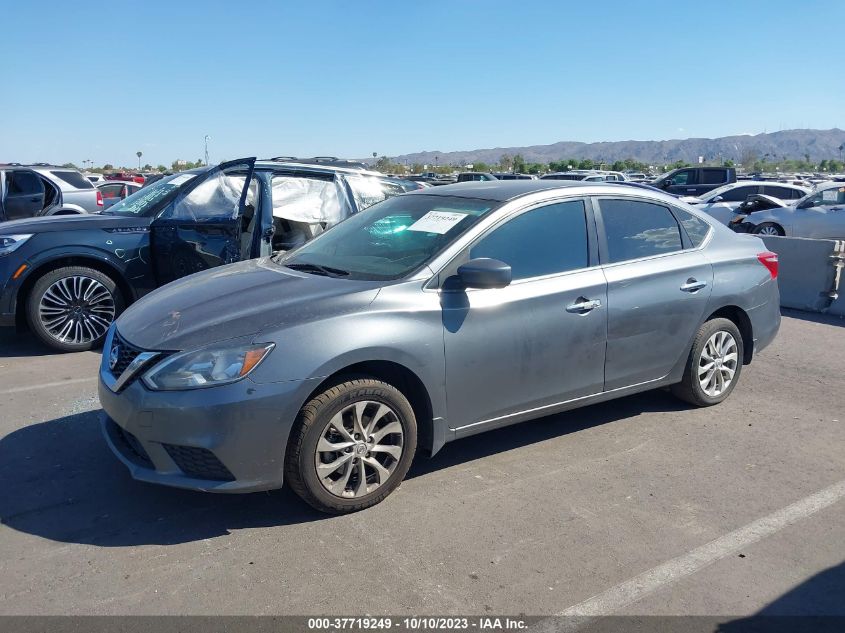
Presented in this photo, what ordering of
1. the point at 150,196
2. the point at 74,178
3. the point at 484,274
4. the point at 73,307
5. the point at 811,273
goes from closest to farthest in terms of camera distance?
the point at 484,274 < the point at 73,307 < the point at 150,196 < the point at 811,273 < the point at 74,178

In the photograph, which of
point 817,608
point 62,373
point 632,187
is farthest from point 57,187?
point 817,608

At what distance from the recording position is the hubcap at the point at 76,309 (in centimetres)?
705

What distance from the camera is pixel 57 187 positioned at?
14117mm

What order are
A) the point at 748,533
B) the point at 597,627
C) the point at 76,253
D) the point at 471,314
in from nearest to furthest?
the point at 597,627, the point at 748,533, the point at 471,314, the point at 76,253

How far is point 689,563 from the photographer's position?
11.8 feet

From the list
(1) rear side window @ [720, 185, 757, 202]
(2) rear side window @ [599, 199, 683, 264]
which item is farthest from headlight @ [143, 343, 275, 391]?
(1) rear side window @ [720, 185, 757, 202]

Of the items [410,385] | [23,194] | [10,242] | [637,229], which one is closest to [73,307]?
[10,242]

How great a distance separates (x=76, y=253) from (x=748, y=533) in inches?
243

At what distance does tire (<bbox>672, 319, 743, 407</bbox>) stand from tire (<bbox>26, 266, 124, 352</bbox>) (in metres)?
5.26

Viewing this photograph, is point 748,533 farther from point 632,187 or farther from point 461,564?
point 632,187

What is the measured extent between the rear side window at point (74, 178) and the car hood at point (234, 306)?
38.4 feet

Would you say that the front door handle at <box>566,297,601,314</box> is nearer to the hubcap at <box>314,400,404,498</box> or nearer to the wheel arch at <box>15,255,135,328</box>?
the hubcap at <box>314,400,404,498</box>

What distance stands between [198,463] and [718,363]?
13.0 ft

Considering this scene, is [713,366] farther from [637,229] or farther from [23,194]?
[23,194]
